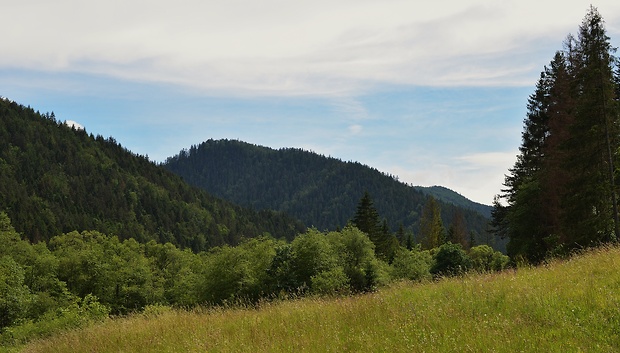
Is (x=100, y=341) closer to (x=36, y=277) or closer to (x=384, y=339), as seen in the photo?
(x=384, y=339)

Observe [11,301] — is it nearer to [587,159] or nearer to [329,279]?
[329,279]

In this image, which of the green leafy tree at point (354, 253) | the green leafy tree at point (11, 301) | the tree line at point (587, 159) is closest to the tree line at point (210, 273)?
the green leafy tree at point (354, 253)

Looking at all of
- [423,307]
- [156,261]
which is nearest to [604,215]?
[423,307]

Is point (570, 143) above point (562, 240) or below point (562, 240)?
above

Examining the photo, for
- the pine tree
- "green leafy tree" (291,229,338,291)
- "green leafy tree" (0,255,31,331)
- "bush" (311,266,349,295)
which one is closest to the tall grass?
"bush" (311,266,349,295)

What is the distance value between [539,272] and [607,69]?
19.1 m

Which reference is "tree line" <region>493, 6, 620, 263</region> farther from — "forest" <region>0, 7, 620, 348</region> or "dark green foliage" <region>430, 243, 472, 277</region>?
"dark green foliage" <region>430, 243, 472, 277</region>

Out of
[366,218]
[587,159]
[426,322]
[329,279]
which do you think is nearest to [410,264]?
[329,279]

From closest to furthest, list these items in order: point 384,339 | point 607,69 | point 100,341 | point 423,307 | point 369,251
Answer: point 384,339, point 423,307, point 100,341, point 607,69, point 369,251

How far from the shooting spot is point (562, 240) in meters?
27.7

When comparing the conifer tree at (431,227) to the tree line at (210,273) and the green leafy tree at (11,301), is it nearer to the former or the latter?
the tree line at (210,273)

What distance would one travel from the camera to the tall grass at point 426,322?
709cm

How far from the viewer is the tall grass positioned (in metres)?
7.09

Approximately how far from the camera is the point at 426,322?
8258 millimetres
